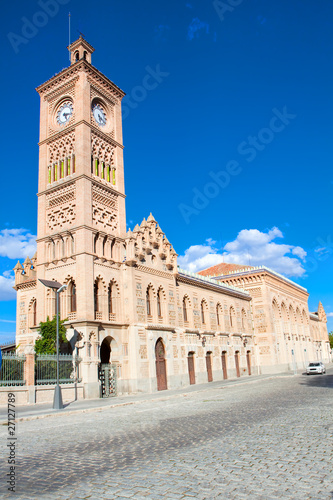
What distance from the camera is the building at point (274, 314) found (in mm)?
49469

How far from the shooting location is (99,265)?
28562 millimetres

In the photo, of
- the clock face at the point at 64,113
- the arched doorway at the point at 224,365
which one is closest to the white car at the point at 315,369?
the arched doorway at the point at 224,365

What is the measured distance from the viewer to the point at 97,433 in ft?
37.7

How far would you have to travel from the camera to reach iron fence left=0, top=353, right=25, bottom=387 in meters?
21.0

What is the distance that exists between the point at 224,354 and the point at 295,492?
37.6 meters

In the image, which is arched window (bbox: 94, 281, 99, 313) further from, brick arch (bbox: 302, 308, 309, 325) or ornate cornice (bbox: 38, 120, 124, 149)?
brick arch (bbox: 302, 308, 309, 325)

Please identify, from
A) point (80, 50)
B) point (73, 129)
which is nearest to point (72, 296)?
point (73, 129)

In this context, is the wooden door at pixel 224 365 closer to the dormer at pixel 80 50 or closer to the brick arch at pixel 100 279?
the brick arch at pixel 100 279

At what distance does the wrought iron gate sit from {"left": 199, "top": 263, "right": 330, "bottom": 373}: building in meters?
23.5

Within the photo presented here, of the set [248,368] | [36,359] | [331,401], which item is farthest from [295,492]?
[248,368]

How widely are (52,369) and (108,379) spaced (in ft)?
15.0

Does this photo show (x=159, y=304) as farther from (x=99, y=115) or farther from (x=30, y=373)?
(x=99, y=115)

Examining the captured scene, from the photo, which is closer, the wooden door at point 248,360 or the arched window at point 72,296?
the arched window at point 72,296

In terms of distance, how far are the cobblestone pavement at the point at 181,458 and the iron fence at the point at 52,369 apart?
9985 millimetres
